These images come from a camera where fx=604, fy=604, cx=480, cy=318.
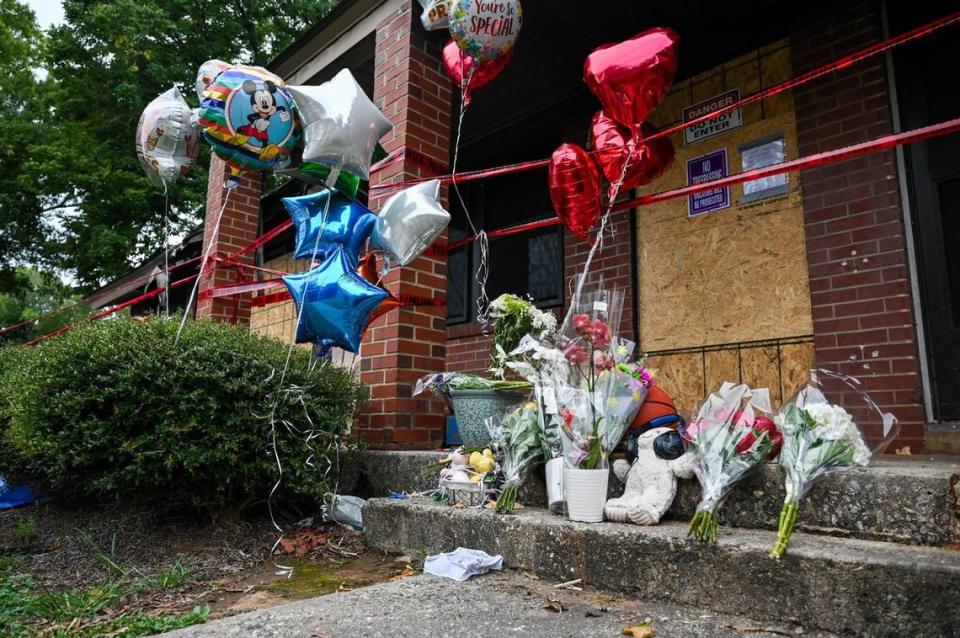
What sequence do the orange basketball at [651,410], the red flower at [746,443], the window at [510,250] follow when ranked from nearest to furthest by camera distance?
the red flower at [746,443] < the orange basketball at [651,410] < the window at [510,250]

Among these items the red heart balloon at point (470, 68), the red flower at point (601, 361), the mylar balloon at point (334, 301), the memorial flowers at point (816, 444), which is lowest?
the memorial flowers at point (816, 444)

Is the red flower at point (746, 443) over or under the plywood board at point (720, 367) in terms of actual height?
under

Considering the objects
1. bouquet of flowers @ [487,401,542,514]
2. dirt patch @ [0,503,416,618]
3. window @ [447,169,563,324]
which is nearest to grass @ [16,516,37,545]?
dirt patch @ [0,503,416,618]

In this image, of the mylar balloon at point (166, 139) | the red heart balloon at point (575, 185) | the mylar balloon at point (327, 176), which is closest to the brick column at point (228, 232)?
the mylar balloon at point (166, 139)

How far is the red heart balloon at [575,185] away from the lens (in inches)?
121

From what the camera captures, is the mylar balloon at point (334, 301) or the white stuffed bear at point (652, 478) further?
the mylar balloon at point (334, 301)

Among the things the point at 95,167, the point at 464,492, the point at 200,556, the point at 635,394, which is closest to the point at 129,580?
the point at 200,556

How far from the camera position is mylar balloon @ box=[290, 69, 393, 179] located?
296cm

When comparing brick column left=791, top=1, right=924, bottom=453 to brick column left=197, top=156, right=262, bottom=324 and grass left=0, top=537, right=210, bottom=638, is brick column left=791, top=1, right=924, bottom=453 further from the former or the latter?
brick column left=197, top=156, right=262, bottom=324

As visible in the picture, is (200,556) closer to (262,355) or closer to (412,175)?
(262,355)

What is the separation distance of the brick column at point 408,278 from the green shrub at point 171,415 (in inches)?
18.5

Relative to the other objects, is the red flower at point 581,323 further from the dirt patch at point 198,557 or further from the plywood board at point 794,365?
the plywood board at point 794,365

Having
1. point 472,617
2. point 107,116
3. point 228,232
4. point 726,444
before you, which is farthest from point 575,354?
point 107,116

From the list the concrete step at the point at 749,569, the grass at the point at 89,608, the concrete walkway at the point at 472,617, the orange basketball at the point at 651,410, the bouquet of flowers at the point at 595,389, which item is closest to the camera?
the concrete step at the point at 749,569
